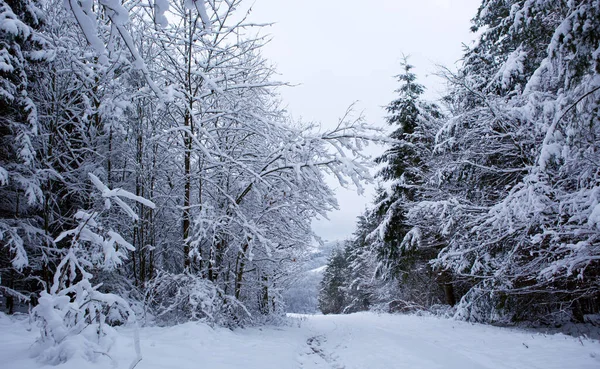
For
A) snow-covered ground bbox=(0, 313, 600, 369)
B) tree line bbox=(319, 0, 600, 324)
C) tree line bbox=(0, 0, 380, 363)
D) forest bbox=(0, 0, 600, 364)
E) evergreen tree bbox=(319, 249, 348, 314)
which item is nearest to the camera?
snow-covered ground bbox=(0, 313, 600, 369)

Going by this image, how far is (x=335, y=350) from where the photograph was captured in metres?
7.13

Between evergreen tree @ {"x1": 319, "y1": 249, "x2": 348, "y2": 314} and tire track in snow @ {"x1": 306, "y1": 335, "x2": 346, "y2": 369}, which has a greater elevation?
tire track in snow @ {"x1": 306, "y1": 335, "x2": 346, "y2": 369}

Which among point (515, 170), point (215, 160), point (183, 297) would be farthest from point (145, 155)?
point (515, 170)

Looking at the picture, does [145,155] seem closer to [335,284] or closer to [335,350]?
[335,350]

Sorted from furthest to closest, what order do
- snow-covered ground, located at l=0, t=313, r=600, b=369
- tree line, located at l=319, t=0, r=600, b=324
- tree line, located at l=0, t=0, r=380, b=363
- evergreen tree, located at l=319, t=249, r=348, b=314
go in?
evergreen tree, located at l=319, t=249, r=348, b=314
tree line, located at l=0, t=0, r=380, b=363
tree line, located at l=319, t=0, r=600, b=324
snow-covered ground, located at l=0, t=313, r=600, b=369

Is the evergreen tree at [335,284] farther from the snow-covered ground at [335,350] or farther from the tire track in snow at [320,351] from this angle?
the snow-covered ground at [335,350]

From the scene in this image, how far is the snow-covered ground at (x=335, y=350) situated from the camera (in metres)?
3.28

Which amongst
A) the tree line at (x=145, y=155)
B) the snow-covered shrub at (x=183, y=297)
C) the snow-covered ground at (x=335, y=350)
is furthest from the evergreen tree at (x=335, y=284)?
the snow-covered shrub at (x=183, y=297)

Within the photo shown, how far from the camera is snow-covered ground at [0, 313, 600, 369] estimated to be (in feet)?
10.8

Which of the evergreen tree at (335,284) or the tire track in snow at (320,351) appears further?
the evergreen tree at (335,284)

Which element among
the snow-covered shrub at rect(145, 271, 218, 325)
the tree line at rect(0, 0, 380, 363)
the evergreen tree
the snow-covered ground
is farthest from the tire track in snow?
the evergreen tree

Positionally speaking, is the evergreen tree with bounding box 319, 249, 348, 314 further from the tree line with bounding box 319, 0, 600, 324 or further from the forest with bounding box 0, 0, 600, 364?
the forest with bounding box 0, 0, 600, 364

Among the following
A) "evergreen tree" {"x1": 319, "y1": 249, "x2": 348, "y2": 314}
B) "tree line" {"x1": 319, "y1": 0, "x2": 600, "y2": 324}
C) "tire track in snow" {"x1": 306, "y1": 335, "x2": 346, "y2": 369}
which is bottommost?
"evergreen tree" {"x1": 319, "y1": 249, "x2": 348, "y2": 314}

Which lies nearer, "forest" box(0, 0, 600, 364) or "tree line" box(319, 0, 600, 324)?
"tree line" box(319, 0, 600, 324)
